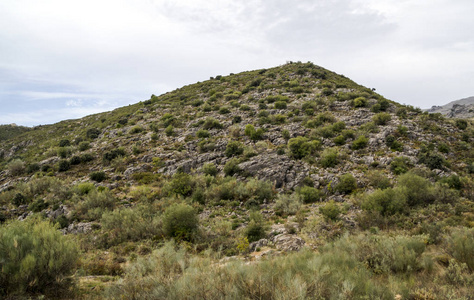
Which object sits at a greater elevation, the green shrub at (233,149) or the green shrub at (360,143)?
the green shrub at (233,149)

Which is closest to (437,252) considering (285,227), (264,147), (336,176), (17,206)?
(285,227)

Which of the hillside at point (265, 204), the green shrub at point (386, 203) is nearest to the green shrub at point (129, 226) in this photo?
the hillside at point (265, 204)

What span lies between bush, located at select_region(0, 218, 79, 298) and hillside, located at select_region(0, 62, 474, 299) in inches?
2.4

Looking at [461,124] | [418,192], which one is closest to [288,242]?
[418,192]

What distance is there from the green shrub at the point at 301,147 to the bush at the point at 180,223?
Result: 37.7 ft

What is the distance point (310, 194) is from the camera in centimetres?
1362

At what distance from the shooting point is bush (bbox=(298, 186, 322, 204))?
1357 cm

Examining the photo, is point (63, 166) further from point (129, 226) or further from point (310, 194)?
point (310, 194)

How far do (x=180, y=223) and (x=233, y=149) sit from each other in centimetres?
1174

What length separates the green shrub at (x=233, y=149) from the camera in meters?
20.7

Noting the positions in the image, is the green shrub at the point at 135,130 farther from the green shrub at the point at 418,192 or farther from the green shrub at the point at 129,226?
the green shrub at the point at 418,192

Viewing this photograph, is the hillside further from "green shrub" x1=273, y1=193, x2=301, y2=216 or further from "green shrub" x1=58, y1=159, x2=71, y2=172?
"green shrub" x1=58, y1=159, x2=71, y2=172

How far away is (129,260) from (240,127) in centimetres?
1994

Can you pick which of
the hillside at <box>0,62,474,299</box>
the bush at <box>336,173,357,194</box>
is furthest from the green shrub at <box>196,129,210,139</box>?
the bush at <box>336,173,357,194</box>
